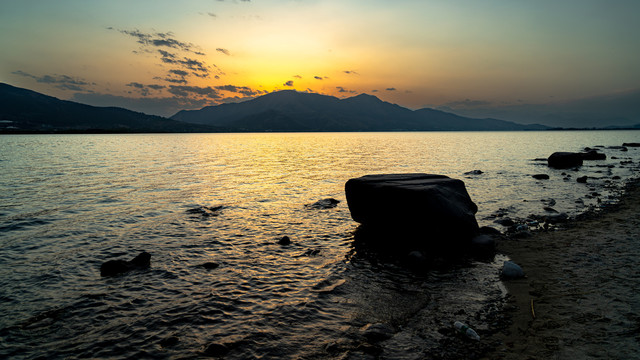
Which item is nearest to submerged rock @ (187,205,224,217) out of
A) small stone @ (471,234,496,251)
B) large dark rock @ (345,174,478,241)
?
large dark rock @ (345,174,478,241)

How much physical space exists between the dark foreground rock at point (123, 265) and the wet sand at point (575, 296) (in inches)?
485

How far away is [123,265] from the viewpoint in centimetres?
1200

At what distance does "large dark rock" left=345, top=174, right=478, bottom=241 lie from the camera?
14023 mm

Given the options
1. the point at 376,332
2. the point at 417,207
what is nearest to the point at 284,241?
the point at 417,207

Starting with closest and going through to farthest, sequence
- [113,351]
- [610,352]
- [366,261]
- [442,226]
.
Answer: [610,352], [113,351], [366,261], [442,226]

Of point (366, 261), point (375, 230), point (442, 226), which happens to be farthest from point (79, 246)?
point (442, 226)

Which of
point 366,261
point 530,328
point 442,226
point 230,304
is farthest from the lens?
point 442,226

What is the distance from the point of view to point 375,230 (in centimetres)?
1644

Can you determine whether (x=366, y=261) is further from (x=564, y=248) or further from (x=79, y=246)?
(x=79, y=246)

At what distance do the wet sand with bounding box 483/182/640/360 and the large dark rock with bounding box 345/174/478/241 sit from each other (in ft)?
8.06

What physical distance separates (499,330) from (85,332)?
11023mm

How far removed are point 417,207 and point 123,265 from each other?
12.6m

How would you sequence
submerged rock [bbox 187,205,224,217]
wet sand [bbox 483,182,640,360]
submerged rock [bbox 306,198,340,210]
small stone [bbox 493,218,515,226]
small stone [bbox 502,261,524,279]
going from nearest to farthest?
wet sand [bbox 483,182,640,360] → small stone [bbox 502,261,524,279] → small stone [bbox 493,218,515,226] → submerged rock [bbox 187,205,224,217] → submerged rock [bbox 306,198,340,210]

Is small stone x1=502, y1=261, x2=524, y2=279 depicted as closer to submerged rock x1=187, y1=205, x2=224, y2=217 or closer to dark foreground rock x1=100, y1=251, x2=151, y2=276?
dark foreground rock x1=100, y1=251, x2=151, y2=276
